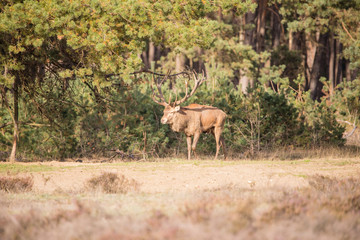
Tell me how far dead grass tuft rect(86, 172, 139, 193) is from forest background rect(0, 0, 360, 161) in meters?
2.96

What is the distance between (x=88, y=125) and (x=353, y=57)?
13.6 metres

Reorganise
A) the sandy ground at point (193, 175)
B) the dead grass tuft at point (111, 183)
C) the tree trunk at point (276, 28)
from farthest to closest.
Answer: the tree trunk at point (276, 28) < the sandy ground at point (193, 175) < the dead grass tuft at point (111, 183)

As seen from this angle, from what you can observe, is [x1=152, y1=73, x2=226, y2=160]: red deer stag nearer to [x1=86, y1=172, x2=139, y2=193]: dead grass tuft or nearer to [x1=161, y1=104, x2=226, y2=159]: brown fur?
[x1=161, y1=104, x2=226, y2=159]: brown fur

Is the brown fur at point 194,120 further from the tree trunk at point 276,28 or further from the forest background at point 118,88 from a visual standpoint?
the tree trunk at point 276,28

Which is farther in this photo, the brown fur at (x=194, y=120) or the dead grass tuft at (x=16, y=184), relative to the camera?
the brown fur at (x=194, y=120)

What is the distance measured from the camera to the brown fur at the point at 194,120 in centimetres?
1358

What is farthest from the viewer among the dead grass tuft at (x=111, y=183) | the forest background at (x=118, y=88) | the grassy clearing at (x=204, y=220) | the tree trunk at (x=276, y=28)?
the tree trunk at (x=276, y=28)

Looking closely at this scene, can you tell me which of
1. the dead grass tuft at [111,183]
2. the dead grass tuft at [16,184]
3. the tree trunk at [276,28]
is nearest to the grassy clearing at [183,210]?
the dead grass tuft at [111,183]

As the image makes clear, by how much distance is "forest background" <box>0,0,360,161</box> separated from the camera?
458 inches

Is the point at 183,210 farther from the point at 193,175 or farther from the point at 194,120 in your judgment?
the point at 194,120

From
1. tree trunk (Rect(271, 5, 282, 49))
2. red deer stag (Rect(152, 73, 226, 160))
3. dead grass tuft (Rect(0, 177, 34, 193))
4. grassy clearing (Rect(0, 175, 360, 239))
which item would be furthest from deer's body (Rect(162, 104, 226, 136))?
tree trunk (Rect(271, 5, 282, 49))

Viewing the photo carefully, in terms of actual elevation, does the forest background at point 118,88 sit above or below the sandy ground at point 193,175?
above

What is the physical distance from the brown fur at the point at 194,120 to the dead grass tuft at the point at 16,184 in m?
4.70

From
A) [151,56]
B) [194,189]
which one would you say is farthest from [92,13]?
[151,56]
